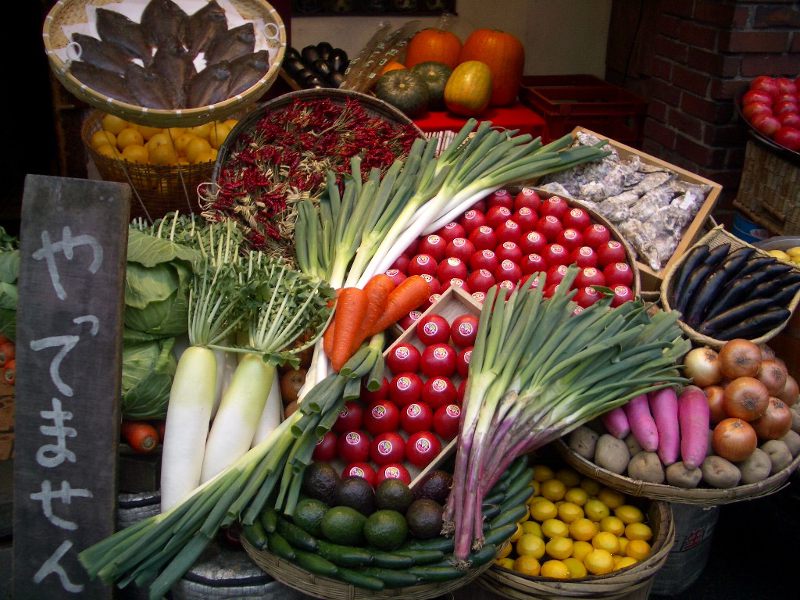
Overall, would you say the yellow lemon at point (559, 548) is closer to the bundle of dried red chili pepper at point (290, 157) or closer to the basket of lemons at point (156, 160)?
the bundle of dried red chili pepper at point (290, 157)

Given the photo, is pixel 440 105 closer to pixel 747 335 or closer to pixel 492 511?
pixel 747 335

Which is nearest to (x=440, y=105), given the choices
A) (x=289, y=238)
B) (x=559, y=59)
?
(x=559, y=59)

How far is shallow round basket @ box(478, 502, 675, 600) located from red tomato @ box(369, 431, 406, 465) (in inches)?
15.3

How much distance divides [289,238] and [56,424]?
1.18 meters

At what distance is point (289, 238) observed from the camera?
279cm

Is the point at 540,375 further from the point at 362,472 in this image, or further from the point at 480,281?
the point at 480,281

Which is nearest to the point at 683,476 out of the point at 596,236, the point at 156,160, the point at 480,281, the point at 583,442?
the point at 583,442

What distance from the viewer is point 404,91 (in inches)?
170

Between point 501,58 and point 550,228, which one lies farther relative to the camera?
point 501,58

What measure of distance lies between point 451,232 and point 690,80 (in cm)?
Answer: 229

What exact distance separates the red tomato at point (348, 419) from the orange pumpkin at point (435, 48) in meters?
3.32

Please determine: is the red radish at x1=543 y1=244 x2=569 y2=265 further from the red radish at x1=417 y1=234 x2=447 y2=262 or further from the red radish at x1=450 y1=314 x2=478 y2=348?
the red radish at x1=450 y1=314 x2=478 y2=348

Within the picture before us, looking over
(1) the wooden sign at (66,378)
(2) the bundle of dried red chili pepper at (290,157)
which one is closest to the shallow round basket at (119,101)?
(2) the bundle of dried red chili pepper at (290,157)

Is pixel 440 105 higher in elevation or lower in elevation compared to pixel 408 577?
higher
